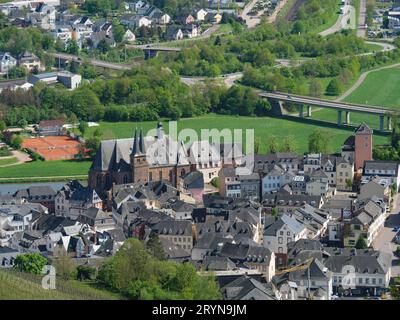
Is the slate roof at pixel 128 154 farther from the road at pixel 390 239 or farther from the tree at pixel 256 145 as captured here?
the road at pixel 390 239

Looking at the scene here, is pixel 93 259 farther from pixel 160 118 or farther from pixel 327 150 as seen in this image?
pixel 160 118

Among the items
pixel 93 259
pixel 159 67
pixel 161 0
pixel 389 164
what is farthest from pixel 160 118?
pixel 161 0

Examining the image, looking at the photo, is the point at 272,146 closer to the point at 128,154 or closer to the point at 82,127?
the point at 128,154

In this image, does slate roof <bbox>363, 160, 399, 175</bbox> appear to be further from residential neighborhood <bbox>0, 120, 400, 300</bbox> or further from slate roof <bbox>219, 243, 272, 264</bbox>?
slate roof <bbox>219, 243, 272, 264</bbox>

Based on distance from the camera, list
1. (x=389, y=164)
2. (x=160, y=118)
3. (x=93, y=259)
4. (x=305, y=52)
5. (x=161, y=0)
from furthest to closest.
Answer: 1. (x=161, y=0)
2. (x=305, y=52)
3. (x=160, y=118)
4. (x=389, y=164)
5. (x=93, y=259)

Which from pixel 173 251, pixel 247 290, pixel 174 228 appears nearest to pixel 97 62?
pixel 174 228

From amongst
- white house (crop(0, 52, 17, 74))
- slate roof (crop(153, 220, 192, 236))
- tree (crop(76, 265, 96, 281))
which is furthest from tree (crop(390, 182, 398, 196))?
white house (crop(0, 52, 17, 74))
